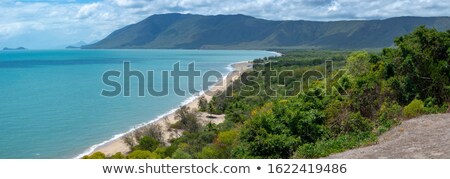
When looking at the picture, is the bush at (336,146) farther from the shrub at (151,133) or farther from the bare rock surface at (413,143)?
the shrub at (151,133)

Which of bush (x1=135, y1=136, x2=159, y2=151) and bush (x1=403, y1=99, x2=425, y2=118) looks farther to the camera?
bush (x1=135, y1=136, x2=159, y2=151)

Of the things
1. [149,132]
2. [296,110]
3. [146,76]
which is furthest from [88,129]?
[146,76]

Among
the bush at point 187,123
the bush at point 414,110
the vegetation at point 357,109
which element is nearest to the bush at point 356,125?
the vegetation at point 357,109

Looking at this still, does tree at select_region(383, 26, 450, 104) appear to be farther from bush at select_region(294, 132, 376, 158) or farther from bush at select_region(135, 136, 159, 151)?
bush at select_region(135, 136, 159, 151)

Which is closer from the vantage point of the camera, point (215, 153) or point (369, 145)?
point (369, 145)

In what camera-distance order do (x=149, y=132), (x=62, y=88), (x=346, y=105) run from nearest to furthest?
(x=346, y=105), (x=149, y=132), (x=62, y=88)

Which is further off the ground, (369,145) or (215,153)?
(369,145)

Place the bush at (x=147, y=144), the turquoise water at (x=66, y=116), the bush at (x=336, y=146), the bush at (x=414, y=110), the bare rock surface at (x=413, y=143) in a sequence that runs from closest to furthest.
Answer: the bare rock surface at (x=413, y=143), the bush at (x=336, y=146), the bush at (x=414, y=110), the bush at (x=147, y=144), the turquoise water at (x=66, y=116)

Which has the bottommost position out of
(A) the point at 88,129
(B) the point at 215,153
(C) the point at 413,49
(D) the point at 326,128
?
(A) the point at 88,129

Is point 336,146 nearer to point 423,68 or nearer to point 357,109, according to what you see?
point 357,109

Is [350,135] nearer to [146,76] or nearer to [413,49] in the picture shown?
[413,49]

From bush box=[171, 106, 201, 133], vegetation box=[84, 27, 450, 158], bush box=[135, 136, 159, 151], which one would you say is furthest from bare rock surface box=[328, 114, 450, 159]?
bush box=[171, 106, 201, 133]
